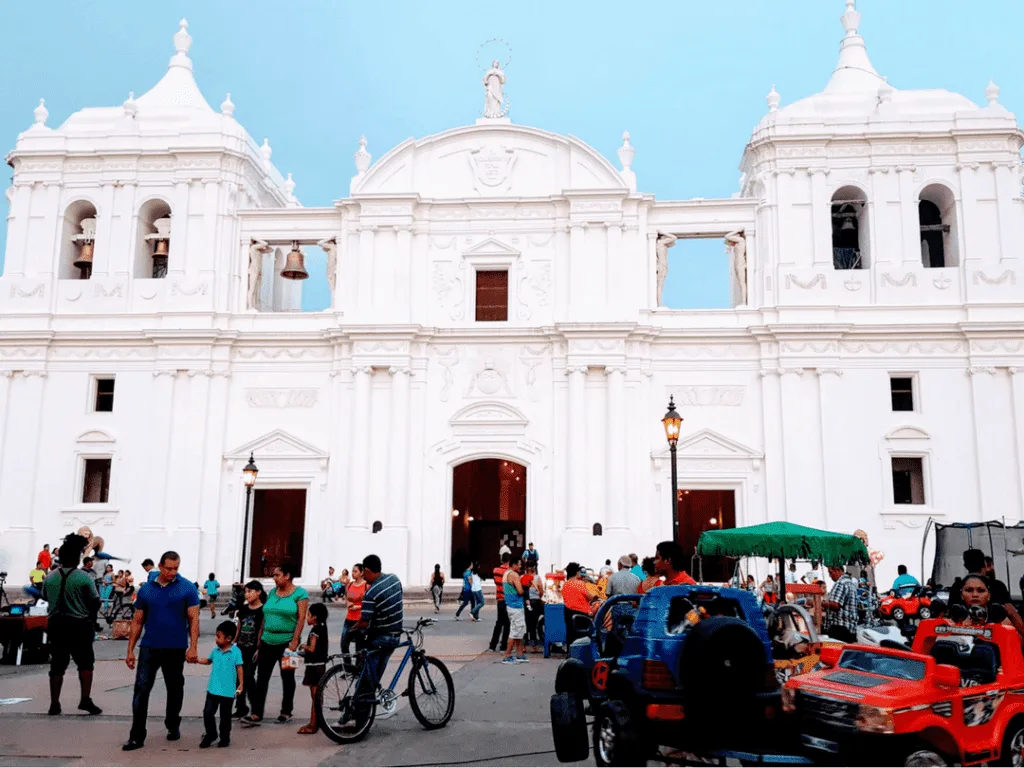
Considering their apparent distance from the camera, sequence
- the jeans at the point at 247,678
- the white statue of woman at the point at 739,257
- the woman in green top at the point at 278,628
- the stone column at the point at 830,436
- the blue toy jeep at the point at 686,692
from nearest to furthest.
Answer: the blue toy jeep at the point at 686,692 → the woman in green top at the point at 278,628 → the jeans at the point at 247,678 → the stone column at the point at 830,436 → the white statue of woman at the point at 739,257

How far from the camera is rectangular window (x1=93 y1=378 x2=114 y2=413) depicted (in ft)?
102

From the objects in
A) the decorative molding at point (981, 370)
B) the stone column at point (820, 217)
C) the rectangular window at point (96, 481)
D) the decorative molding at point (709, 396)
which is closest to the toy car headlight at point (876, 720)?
the decorative molding at point (709, 396)

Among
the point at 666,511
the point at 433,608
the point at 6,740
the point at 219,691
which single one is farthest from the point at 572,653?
the point at 666,511

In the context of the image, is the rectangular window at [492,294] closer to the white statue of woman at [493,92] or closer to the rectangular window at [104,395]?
Result: the white statue of woman at [493,92]

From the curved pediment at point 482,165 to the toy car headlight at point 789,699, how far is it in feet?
81.9

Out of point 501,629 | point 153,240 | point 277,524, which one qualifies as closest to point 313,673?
point 501,629

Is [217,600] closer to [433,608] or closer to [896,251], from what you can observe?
[433,608]

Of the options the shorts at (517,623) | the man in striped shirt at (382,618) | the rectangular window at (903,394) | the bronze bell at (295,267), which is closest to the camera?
the man in striped shirt at (382,618)

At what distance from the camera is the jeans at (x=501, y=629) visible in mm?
17484

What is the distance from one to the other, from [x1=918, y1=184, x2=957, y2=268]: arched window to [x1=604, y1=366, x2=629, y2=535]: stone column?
10729 millimetres

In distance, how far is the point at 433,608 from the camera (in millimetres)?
26375

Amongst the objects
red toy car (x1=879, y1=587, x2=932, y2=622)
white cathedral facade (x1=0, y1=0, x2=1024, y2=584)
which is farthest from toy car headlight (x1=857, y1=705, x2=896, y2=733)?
white cathedral facade (x1=0, y1=0, x2=1024, y2=584)

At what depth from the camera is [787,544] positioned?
1736 cm

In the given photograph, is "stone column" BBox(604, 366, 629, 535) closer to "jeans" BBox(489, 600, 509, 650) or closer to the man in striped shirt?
"jeans" BBox(489, 600, 509, 650)
